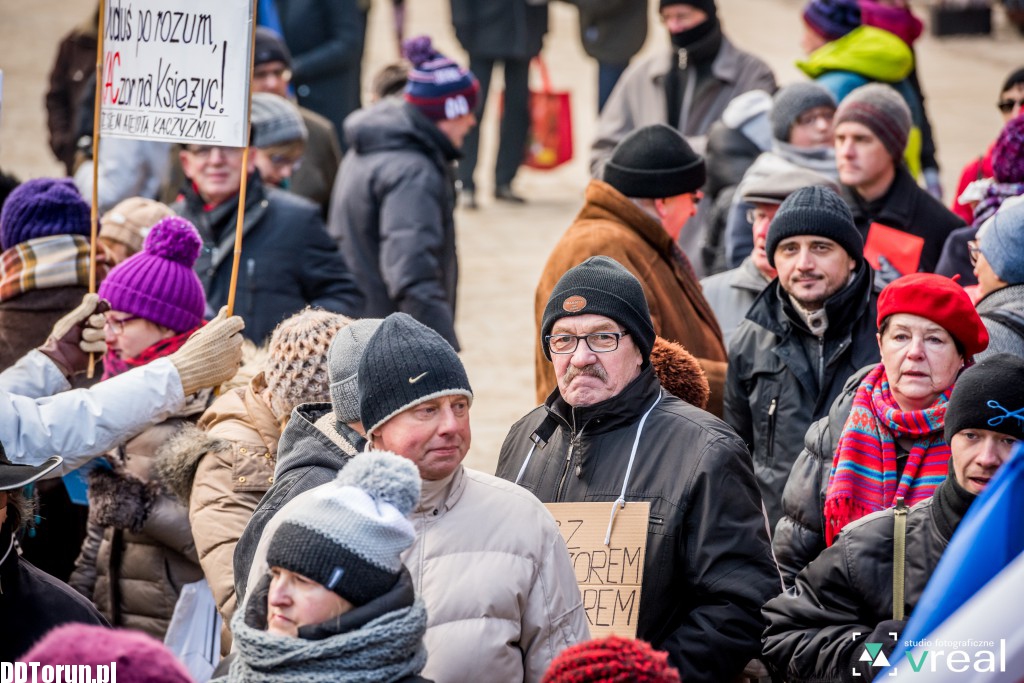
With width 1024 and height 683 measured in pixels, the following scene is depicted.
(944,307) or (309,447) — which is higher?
(944,307)

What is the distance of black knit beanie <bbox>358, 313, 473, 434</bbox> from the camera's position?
3.55 metres

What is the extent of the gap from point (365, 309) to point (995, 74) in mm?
12455

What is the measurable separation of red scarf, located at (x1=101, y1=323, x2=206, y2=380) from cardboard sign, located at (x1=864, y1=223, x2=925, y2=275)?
112 inches

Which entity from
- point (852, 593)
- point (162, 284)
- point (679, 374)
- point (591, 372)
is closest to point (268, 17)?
point (162, 284)

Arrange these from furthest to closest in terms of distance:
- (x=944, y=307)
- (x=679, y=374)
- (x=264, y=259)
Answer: (x=264, y=259) < (x=679, y=374) < (x=944, y=307)

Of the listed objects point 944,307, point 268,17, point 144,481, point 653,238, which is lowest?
point 144,481

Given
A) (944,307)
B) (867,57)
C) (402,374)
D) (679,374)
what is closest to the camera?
(402,374)

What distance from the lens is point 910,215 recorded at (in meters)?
6.19

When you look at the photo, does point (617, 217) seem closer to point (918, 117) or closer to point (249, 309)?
point (249, 309)

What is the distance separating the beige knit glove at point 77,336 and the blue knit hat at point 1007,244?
3.04 m

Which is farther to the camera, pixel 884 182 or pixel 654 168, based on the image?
pixel 884 182

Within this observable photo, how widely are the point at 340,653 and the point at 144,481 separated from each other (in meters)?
2.07

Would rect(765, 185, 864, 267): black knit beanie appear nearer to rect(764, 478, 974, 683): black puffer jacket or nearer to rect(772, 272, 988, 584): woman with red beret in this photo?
rect(772, 272, 988, 584): woman with red beret

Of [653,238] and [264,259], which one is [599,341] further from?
[264,259]
